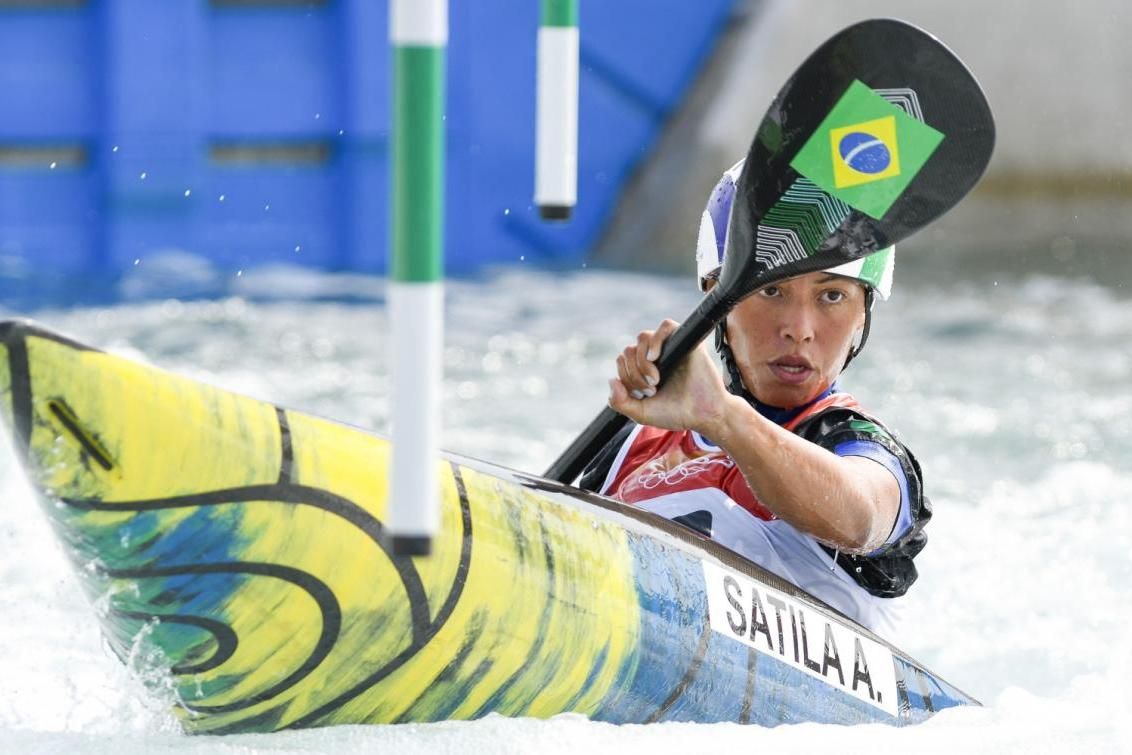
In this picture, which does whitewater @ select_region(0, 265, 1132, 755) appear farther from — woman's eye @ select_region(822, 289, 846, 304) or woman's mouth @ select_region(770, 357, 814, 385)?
woman's eye @ select_region(822, 289, 846, 304)

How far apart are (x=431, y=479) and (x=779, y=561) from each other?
1.09 m

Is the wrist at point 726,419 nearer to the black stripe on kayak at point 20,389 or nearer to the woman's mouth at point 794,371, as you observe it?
the woman's mouth at point 794,371

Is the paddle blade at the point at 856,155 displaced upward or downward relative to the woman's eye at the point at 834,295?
upward

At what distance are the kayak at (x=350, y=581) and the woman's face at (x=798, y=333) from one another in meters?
0.27

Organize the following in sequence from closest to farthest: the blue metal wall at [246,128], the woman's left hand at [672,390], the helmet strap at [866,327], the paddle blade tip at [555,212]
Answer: the woman's left hand at [672,390]
the paddle blade tip at [555,212]
the helmet strap at [866,327]
the blue metal wall at [246,128]

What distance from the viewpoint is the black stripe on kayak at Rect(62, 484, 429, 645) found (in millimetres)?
1829

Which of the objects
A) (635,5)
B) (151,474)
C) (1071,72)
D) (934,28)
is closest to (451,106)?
(635,5)

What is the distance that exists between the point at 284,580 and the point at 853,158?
3.45 feet

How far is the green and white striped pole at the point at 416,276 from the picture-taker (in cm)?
153

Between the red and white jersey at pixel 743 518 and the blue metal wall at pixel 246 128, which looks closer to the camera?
the red and white jersey at pixel 743 518

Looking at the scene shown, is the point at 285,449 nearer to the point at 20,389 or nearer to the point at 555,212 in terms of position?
the point at 20,389

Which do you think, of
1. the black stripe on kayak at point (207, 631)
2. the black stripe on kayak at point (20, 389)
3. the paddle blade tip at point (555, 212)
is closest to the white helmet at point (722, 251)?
the paddle blade tip at point (555, 212)

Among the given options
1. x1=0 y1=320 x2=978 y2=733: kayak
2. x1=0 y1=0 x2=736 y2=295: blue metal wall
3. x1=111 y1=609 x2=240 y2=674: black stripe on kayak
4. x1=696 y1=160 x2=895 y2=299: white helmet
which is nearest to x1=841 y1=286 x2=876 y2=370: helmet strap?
x1=696 y1=160 x2=895 y2=299: white helmet

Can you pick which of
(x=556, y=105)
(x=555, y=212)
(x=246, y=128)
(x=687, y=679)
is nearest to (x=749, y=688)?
(x=687, y=679)
